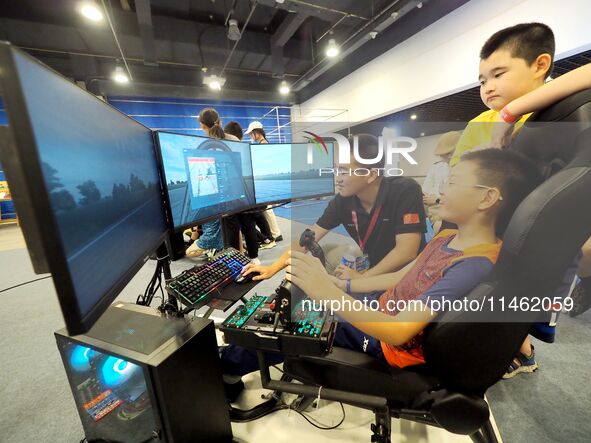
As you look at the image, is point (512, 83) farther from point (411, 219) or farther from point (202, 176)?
point (202, 176)

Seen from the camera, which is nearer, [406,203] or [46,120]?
[46,120]

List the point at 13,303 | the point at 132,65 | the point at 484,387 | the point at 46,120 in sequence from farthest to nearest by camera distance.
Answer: the point at 132,65 → the point at 13,303 → the point at 484,387 → the point at 46,120

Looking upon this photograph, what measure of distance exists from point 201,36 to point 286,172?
156 inches

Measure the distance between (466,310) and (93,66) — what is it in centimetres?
627

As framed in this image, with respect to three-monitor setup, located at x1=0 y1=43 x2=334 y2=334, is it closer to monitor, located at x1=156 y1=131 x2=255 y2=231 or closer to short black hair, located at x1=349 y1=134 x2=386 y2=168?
monitor, located at x1=156 y1=131 x2=255 y2=231

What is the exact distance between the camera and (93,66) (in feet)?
14.9

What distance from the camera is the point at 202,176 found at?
1.09 meters

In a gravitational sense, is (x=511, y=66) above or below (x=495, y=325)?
above

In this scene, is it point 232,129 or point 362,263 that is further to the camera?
point 232,129

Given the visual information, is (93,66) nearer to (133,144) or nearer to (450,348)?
(133,144)

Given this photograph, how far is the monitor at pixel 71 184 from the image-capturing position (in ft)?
1.01

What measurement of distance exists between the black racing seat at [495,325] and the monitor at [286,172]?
89cm

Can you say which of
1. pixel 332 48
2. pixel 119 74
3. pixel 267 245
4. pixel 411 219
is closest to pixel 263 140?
pixel 267 245

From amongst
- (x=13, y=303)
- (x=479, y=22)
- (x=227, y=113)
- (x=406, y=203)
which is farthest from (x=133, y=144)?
(x=227, y=113)
